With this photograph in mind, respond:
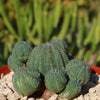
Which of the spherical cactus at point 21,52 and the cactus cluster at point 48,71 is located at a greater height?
the spherical cactus at point 21,52

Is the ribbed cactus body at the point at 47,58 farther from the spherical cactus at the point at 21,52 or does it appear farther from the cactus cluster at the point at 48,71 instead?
the spherical cactus at the point at 21,52

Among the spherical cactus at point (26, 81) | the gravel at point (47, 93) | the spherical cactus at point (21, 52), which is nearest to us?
the spherical cactus at point (26, 81)

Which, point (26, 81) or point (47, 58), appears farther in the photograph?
point (47, 58)

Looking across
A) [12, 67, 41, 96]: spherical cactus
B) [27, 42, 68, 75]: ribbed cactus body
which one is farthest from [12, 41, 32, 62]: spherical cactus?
[12, 67, 41, 96]: spherical cactus

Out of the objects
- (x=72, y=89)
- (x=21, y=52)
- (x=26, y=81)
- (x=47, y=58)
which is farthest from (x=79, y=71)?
(x=21, y=52)

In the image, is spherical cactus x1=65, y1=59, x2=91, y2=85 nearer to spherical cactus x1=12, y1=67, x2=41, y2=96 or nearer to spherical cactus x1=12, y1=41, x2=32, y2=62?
spherical cactus x1=12, y1=67, x2=41, y2=96

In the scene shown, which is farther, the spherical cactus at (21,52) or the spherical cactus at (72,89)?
the spherical cactus at (21,52)

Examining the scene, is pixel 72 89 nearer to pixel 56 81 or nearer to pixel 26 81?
pixel 56 81

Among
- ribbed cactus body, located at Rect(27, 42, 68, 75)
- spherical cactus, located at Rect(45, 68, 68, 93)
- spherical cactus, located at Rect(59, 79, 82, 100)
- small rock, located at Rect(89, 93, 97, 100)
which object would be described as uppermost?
ribbed cactus body, located at Rect(27, 42, 68, 75)

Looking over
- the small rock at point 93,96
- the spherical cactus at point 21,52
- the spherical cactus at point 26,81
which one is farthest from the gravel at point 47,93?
the spherical cactus at point 21,52
